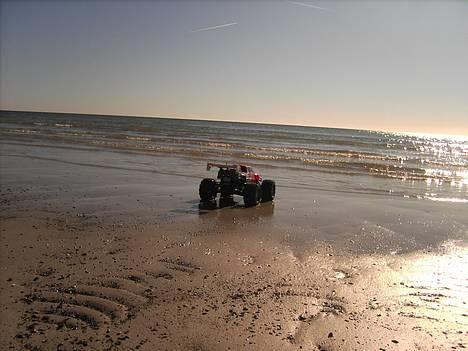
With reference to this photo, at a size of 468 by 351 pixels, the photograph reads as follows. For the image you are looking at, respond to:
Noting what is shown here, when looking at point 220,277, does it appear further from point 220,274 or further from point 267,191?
point 267,191

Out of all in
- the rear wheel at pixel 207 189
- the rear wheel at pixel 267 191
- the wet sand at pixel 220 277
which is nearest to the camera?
the wet sand at pixel 220 277

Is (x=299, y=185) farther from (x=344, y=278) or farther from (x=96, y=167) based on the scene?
(x=344, y=278)

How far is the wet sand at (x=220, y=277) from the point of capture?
4.76 m

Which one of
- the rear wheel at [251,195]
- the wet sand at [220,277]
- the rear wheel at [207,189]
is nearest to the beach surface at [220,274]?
the wet sand at [220,277]

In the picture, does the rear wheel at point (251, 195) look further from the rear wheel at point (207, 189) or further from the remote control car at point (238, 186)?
the rear wheel at point (207, 189)

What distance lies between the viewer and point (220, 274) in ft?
21.6

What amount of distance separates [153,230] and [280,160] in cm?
2069

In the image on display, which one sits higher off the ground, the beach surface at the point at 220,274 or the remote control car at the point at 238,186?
the remote control car at the point at 238,186

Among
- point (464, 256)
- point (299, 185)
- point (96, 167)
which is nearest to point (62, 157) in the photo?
point (96, 167)

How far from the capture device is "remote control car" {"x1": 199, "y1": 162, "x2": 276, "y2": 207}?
12766 millimetres

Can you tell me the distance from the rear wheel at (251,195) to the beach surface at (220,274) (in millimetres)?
485

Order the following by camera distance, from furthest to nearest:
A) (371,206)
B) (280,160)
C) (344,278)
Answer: (280,160)
(371,206)
(344,278)

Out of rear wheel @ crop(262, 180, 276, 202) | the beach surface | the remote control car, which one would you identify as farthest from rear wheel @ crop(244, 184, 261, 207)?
rear wheel @ crop(262, 180, 276, 202)

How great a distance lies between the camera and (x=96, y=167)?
18.8 m
